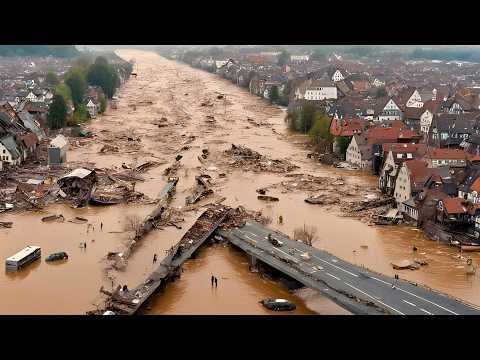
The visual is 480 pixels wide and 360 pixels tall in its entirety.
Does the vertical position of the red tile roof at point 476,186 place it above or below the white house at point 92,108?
above

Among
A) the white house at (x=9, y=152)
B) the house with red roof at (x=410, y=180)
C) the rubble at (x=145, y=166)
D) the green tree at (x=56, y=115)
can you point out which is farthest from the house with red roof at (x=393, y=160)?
the green tree at (x=56, y=115)

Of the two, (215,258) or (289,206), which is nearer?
(215,258)

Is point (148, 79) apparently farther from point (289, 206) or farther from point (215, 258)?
point (215, 258)

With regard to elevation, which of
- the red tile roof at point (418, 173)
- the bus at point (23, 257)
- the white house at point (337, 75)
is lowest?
the bus at point (23, 257)

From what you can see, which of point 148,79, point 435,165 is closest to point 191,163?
point 435,165

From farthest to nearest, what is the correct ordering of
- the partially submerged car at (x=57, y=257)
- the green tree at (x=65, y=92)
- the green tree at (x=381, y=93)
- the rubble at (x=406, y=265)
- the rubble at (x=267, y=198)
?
the green tree at (x=381, y=93) → the green tree at (x=65, y=92) → the rubble at (x=267, y=198) → the partially submerged car at (x=57, y=257) → the rubble at (x=406, y=265)

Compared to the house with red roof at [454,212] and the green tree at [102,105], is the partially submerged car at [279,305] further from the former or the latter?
the green tree at [102,105]

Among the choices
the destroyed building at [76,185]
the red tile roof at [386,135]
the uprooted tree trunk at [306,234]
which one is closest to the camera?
the uprooted tree trunk at [306,234]
